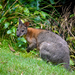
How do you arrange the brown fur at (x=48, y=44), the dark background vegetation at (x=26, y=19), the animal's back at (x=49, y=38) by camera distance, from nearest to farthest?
the brown fur at (x=48, y=44) < the animal's back at (x=49, y=38) < the dark background vegetation at (x=26, y=19)

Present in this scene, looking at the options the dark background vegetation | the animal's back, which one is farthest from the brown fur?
the dark background vegetation

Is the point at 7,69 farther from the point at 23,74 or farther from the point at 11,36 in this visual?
the point at 11,36

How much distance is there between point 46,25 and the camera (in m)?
8.50

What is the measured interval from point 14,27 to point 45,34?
1.72 meters

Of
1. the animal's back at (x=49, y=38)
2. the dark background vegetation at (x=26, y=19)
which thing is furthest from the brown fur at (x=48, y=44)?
the dark background vegetation at (x=26, y=19)

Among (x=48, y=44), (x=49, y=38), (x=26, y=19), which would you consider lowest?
(x=48, y=44)

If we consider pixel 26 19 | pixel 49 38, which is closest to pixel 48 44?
pixel 49 38

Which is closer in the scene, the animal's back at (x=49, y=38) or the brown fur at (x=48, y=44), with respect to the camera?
the brown fur at (x=48, y=44)

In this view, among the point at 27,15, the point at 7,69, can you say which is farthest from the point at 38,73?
the point at 27,15


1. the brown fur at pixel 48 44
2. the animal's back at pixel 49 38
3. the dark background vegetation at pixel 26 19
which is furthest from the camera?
the dark background vegetation at pixel 26 19

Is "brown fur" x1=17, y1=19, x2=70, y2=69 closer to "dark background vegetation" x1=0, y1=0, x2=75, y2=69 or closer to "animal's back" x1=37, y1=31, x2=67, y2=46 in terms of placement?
"animal's back" x1=37, y1=31, x2=67, y2=46

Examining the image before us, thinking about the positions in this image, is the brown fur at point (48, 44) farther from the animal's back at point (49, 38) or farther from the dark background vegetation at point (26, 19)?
the dark background vegetation at point (26, 19)

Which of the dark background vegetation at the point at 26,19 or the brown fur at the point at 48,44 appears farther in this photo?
the dark background vegetation at the point at 26,19

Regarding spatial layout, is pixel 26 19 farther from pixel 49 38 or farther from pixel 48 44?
pixel 48 44
